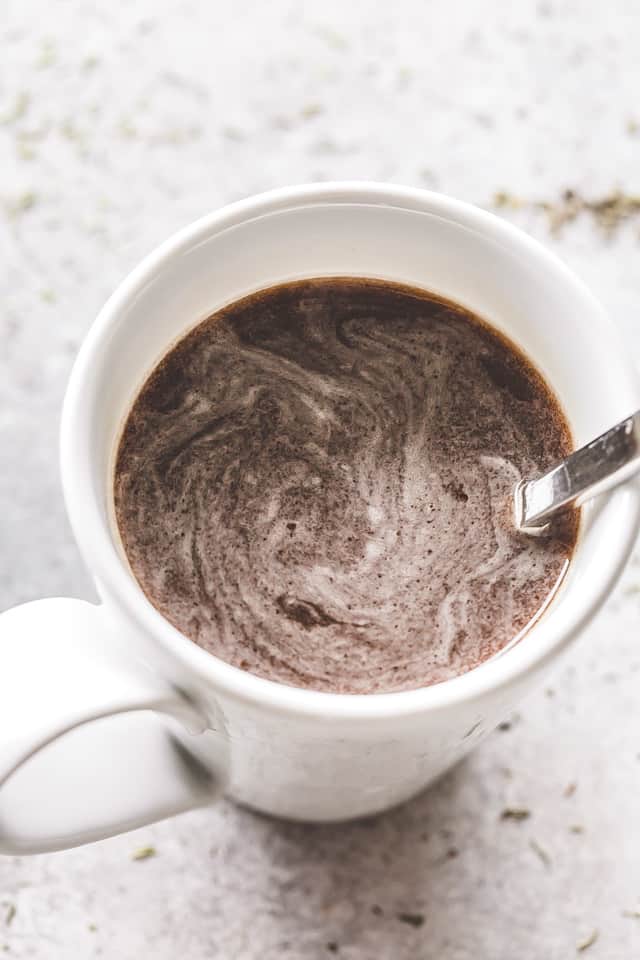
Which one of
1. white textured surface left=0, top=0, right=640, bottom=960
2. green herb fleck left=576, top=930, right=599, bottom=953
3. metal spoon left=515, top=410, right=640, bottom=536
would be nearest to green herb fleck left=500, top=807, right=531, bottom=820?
white textured surface left=0, top=0, right=640, bottom=960

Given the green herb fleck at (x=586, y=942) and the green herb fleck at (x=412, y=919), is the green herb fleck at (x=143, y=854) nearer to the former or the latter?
the green herb fleck at (x=412, y=919)

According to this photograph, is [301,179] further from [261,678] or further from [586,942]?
[586,942]

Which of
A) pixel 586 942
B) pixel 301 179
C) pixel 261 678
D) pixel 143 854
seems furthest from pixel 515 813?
pixel 301 179

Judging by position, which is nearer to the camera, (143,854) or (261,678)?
(261,678)

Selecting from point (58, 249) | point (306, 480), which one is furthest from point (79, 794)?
point (58, 249)

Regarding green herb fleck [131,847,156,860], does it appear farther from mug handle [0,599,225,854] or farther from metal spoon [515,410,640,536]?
metal spoon [515,410,640,536]
